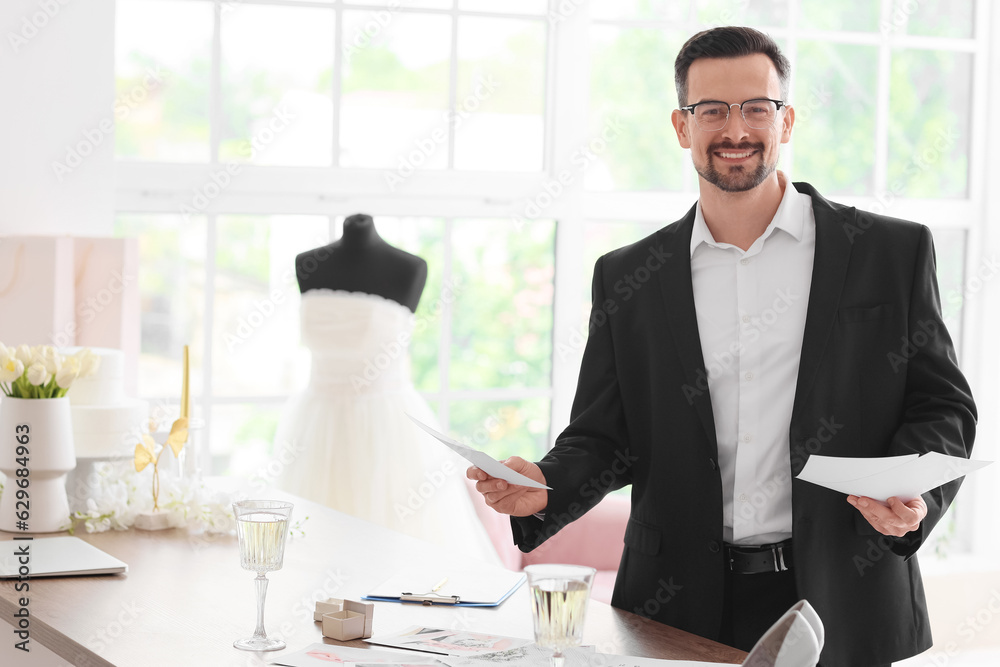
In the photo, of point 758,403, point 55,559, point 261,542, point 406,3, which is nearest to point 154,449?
point 55,559

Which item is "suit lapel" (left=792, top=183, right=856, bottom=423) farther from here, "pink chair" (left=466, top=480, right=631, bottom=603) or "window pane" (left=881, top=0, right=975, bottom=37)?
"window pane" (left=881, top=0, right=975, bottom=37)

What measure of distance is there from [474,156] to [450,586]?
260cm

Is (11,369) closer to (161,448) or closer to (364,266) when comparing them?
(161,448)

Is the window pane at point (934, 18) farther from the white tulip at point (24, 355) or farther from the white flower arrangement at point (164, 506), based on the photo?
the white tulip at point (24, 355)

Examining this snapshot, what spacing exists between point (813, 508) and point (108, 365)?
1.62 m

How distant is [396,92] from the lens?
3945mm

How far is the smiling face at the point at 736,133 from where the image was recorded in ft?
5.88

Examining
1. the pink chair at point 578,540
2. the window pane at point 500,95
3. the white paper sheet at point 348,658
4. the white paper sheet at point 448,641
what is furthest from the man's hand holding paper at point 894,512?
the window pane at point 500,95

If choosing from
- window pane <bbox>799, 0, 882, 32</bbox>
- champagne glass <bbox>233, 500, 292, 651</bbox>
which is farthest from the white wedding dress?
window pane <bbox>799, 0, 882, 32</bbox>

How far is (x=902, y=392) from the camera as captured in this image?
176 cm

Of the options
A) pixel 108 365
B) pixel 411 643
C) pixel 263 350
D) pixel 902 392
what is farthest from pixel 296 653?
pixel 263 350

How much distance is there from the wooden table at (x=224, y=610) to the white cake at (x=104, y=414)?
0.33m

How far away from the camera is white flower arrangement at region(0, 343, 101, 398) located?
214cm

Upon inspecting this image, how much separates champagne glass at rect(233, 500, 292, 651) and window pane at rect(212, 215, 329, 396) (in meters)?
2.44
